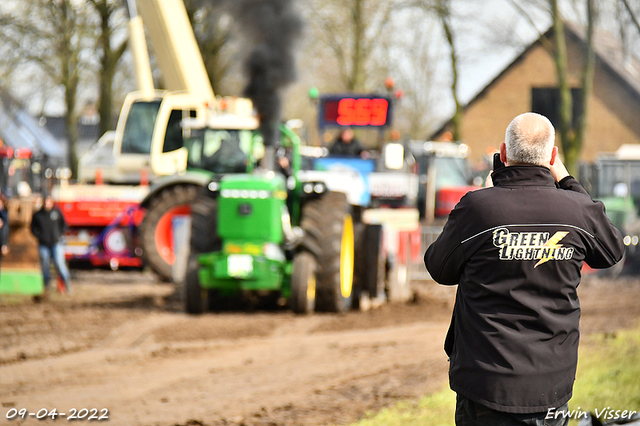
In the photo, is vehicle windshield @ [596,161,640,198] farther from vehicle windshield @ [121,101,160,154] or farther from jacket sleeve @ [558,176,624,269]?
jacket sleeve @ [558,176,624,269]

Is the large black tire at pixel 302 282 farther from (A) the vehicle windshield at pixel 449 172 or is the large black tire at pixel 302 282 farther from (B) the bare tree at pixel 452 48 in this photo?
(B) the bare tree at pixel 452 48

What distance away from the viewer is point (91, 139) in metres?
69.4

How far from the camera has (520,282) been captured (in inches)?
125

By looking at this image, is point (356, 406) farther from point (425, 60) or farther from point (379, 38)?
point (425, 60)

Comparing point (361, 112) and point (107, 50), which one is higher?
point (107, 50)

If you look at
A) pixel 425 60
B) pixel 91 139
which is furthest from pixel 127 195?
pixel 91 139

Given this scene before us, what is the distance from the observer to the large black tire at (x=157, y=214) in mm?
13891

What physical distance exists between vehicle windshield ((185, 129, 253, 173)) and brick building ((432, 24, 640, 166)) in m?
22.4

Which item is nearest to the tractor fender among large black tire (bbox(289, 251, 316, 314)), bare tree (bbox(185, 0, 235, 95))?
large black tire (bbox(289, 251, 316, 314))

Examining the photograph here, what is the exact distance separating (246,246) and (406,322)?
233cm

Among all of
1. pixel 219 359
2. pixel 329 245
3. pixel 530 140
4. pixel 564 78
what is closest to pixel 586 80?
pixel 564 78

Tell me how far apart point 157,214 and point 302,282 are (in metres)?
4.44

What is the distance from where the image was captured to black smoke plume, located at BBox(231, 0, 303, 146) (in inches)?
480

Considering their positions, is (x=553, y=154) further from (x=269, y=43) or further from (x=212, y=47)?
(x=212, y=47)
